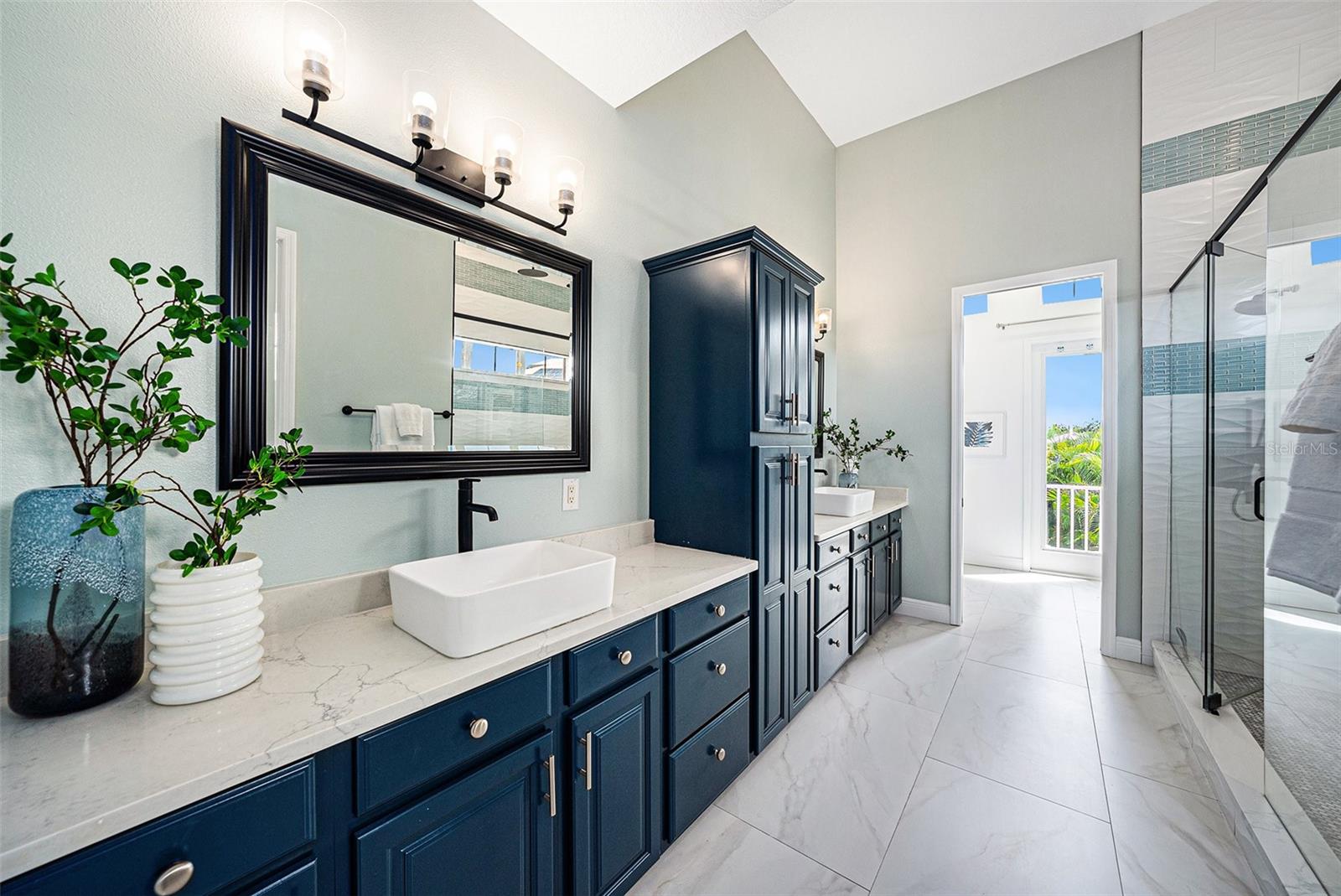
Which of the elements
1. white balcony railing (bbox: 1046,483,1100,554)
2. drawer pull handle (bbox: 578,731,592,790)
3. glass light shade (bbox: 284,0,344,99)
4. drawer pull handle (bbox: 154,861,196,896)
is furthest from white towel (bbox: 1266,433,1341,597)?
white balcony railing (bbox: 1046,483,1100,554)

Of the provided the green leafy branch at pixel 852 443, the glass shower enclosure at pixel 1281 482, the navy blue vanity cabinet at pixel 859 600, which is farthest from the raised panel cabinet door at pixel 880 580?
the glass shower enclosure at pixel 1281 482

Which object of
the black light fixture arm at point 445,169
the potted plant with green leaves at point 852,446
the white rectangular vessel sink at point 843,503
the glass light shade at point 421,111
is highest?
the glass light shade at point 421,111

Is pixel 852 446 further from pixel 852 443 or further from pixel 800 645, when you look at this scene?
pixel 800 645

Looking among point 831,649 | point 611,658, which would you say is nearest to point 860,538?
point 831,649

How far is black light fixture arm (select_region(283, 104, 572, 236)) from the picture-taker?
1300 millimetres

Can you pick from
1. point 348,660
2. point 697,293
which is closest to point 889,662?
point 697,293

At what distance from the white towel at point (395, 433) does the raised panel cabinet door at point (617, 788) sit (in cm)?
87

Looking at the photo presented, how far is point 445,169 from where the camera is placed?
1.49m

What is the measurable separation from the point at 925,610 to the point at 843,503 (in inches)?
53.9

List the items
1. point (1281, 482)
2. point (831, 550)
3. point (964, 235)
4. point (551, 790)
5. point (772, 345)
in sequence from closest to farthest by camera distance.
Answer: point (551, 790)
point (1281, 482)
point (772, 345)
point (831, 550)
point (964, 235)

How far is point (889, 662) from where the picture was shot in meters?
2.89

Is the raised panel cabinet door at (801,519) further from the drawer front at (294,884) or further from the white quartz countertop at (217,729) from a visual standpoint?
the drawer front at (294,884)

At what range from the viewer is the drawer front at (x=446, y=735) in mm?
850

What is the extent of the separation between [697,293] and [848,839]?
6.64 feet
